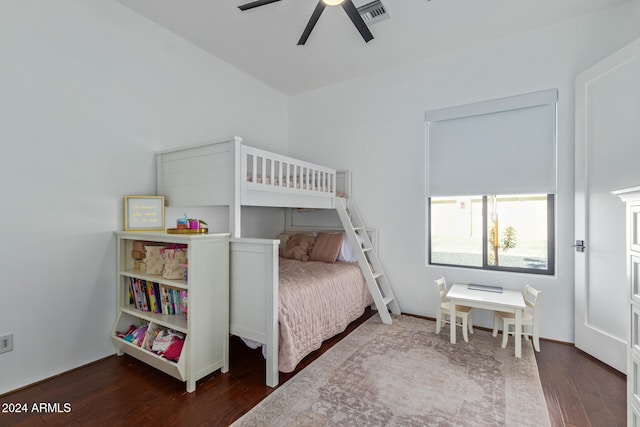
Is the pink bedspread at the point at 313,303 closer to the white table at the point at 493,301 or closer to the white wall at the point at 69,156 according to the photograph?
the white table at the point at 493,301

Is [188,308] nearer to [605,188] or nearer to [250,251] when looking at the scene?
[250,251]

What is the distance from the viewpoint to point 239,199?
2.33 metres

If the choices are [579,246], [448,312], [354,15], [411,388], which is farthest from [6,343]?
[579,246]

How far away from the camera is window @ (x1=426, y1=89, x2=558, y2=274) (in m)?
2.91

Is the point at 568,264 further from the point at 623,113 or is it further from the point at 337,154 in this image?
the point at 337,154

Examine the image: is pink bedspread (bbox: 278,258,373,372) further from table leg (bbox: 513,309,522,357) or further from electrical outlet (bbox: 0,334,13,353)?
electrical outlet (bbox: 0,334,13,353)

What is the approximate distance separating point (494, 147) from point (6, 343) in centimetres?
444

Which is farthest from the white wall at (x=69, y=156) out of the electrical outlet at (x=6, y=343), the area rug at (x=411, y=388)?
the area rug at (x=411, y=388)

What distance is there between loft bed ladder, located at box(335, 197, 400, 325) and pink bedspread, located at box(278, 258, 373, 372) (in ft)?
0.48

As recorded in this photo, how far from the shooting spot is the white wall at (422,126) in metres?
2.77

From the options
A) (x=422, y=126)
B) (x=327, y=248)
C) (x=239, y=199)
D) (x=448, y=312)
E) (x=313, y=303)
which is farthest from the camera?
(x=327, y=248)

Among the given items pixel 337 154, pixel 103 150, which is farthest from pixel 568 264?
pixel 103 150

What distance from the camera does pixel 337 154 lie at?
4.16 meters

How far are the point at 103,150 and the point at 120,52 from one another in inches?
35.5
